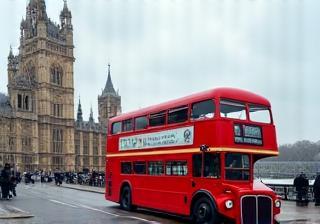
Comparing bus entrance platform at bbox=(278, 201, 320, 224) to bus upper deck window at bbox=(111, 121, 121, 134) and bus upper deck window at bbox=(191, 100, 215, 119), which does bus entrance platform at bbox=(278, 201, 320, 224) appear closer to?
bus upper deck window at bbox=(191, 100, 215, 119)

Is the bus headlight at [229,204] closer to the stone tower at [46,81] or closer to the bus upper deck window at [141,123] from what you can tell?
the bus upper deck window at [141,123]

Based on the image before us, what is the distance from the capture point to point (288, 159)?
390ft

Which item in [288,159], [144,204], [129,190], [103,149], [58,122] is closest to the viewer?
[144,204]

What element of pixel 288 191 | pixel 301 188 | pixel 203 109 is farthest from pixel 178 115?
pixel 288 191

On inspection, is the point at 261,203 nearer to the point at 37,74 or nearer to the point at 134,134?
the point at 134,134

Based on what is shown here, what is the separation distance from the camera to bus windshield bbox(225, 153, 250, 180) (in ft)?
47.6

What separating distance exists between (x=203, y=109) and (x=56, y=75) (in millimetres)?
82839

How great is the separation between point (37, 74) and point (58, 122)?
400 inches

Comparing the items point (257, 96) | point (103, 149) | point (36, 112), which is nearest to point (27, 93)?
point (36, 112)

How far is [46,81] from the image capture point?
3617 inches

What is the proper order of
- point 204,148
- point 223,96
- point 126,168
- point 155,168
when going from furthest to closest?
point 126,168 < point 155,168 < point 223,96 < point 204,148

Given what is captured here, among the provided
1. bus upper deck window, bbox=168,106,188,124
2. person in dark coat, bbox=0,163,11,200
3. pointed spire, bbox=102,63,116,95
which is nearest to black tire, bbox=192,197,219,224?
bus upper deck window, bbox=168,106,188,124

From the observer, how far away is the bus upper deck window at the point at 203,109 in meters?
15.3

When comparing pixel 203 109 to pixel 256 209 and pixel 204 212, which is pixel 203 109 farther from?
pixel 256 209
